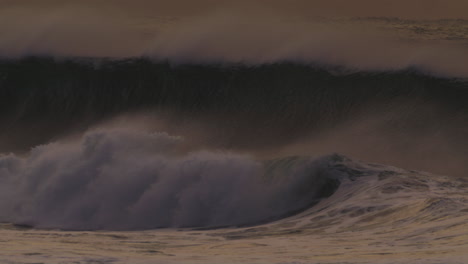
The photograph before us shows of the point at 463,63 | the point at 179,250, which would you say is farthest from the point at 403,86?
the point at 179,250

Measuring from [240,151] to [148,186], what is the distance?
4.37 meters

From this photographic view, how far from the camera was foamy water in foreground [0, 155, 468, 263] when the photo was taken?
8648 millimetres

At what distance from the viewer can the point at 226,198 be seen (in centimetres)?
1352

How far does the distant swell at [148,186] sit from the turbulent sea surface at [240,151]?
32 mm

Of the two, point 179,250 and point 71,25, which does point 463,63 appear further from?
point 179,250

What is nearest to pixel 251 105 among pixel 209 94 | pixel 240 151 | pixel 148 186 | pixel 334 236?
pixel 209 94

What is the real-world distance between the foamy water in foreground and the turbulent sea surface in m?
0.04

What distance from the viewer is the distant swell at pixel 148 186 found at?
13.2 meters

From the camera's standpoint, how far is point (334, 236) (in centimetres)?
1072

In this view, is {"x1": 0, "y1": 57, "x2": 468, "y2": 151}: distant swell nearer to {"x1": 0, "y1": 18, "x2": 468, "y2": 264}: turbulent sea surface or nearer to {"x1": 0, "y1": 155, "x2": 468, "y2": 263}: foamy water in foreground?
{"x1": 0, "y1": 18, "x2": 468, "y2": 264}: turbulent sea surface

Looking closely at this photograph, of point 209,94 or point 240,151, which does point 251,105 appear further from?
point 240,151

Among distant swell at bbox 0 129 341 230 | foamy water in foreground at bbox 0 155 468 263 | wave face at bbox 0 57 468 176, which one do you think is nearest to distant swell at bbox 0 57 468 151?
wave face at bbox 0 57 468 176

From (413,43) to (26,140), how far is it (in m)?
10.4

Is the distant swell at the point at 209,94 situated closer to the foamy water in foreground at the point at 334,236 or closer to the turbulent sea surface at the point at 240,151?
the turbulent sea surface at the point at 240,151
